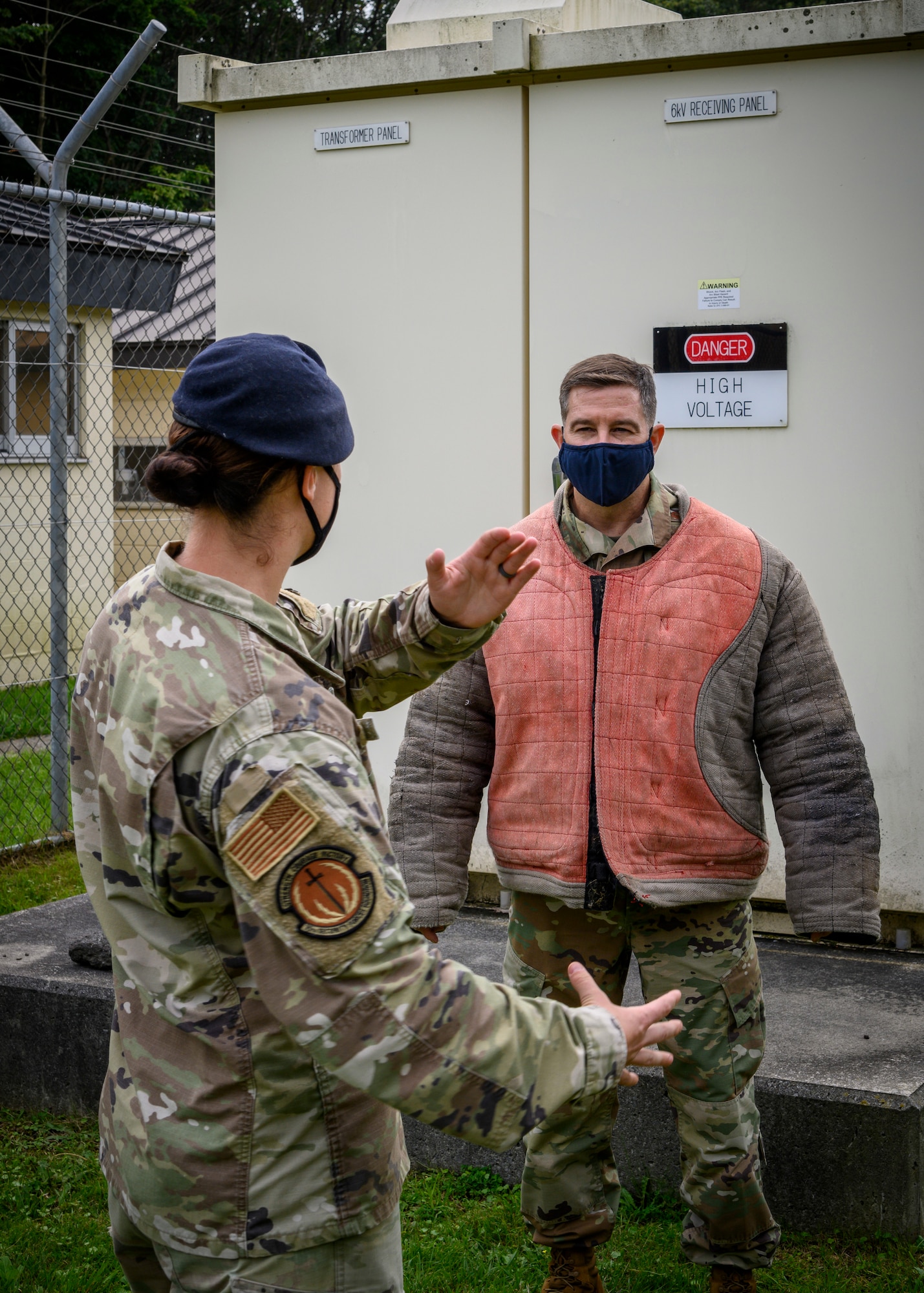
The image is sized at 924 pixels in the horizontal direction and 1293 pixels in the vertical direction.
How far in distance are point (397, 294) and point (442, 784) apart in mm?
2263

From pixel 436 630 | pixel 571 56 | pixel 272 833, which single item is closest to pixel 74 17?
pixel 571 56

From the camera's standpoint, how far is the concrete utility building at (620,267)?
4.20 metres

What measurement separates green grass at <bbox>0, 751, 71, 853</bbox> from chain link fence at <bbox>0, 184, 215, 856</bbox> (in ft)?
0.06

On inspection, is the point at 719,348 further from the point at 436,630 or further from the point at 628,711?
the point at 436,630

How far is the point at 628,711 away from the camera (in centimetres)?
300

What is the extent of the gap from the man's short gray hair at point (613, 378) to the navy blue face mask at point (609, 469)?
0.41 feet

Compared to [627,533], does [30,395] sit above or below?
above

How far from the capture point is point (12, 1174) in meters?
3.89

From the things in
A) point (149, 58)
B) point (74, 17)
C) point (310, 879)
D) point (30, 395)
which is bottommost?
point (310, 879)

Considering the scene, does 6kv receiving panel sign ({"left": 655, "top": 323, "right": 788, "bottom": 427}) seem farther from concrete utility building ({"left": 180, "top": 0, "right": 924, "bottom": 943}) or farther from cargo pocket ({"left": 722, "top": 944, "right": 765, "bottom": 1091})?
cargo pocket ({"left": 722, "top": 944, "right": 765, "bottom": 1091})

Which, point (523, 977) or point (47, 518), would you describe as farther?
point (47, 518)

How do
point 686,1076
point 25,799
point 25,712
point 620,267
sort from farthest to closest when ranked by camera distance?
point 25,712
point 25,799
point 620,267
point 686,1076

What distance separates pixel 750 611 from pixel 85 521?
10844mm

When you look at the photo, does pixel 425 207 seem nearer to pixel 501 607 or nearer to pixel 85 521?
pixel 501 607
